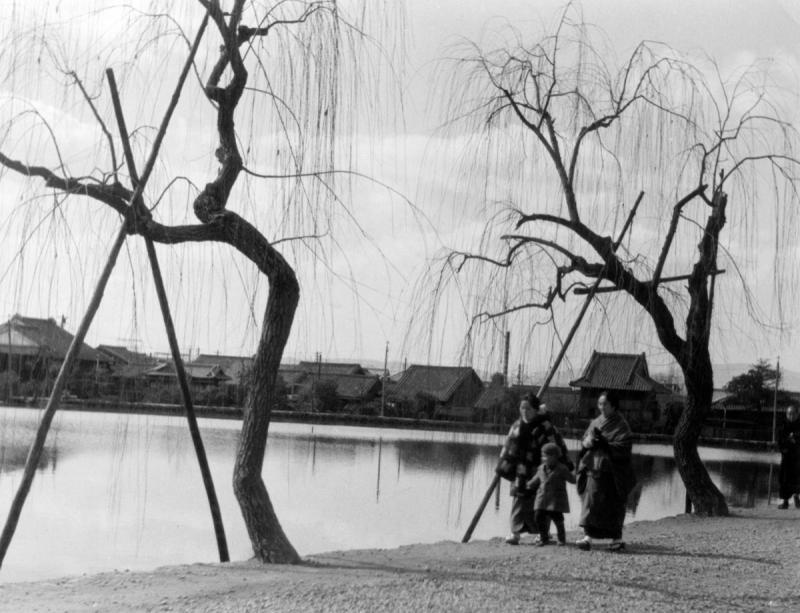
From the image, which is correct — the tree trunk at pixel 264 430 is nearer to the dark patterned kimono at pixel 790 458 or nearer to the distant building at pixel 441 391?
the distant building at pixel 441 391

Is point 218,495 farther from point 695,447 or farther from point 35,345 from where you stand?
point 35,345

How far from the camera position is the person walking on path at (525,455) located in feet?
33.0

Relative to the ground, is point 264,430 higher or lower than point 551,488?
higher

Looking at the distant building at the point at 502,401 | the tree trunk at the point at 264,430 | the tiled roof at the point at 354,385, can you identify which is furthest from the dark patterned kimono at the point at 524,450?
the tiled roof at the point at 354,385

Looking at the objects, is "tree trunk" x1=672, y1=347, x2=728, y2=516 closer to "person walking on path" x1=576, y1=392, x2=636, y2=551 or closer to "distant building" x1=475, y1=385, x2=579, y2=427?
"distant building" x1=475, y1=385, x2=579, y2=427

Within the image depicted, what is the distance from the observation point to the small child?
Answer: 982 cm

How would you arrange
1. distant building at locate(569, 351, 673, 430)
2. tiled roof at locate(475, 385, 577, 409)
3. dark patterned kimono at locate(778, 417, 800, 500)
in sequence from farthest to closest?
distant building at locate(569, 351, 673, 430)
dark patterned kimono at locate(778, 417, 800, 500)
tiled roof at locate(475, 385, 577, 409)

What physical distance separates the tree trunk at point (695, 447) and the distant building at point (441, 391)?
9.44ft

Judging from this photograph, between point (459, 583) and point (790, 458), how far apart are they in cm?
1019

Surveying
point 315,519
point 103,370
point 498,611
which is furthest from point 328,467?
point 498,611

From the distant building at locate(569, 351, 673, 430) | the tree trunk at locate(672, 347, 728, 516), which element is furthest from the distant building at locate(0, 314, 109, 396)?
the distant building at locate(569, 351, 673, 430)

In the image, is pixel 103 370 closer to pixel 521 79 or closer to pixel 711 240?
pixel 521 79

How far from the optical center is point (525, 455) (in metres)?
10.1

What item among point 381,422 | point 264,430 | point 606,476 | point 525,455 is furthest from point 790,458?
point 381,422
